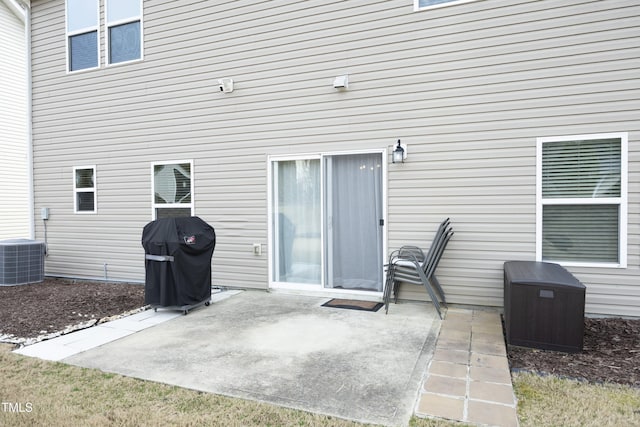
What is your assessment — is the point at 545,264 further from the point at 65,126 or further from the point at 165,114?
the point at 65,126

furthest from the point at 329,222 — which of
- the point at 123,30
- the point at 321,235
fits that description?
the point at 123,30

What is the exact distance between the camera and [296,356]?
348 centimetres

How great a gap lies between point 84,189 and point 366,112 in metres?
5.49

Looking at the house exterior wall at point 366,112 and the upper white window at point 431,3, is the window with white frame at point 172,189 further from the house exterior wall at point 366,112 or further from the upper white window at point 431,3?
the upper white window at point 431,3

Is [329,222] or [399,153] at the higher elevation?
[399,153]

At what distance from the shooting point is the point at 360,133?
534 centimetres

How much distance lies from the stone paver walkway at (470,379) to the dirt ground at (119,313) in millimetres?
248

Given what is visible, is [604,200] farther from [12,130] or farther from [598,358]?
[12,130]

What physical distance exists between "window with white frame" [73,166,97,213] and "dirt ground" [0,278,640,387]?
1.38 m

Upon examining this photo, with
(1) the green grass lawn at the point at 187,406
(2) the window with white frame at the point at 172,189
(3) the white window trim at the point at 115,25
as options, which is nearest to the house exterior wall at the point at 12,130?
(3) the white window trim at the point at 115,25

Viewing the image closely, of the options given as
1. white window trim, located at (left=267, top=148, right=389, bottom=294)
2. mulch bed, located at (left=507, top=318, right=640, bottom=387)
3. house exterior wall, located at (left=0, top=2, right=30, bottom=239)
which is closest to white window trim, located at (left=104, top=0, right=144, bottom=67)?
white window trim, located at (left=267, top=148, right=389, bottom=294)

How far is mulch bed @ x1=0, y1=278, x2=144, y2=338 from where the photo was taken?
466 centimetres

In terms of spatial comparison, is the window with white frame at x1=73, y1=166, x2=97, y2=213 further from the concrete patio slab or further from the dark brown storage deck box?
the dark brown storage deck box

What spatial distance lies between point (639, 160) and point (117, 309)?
6390 millimetres
